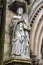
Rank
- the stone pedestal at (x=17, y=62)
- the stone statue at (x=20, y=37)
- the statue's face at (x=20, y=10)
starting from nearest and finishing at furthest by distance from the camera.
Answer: the stone pedestal at (x=17, y=62), the stone statue at (x=20, y=37), the statue's face at (x=20, y=10)

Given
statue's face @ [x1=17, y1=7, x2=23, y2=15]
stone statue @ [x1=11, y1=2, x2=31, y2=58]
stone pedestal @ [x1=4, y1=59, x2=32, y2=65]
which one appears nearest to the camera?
stone pedestal @ [x1=4, y1=59, x2=32, y2=65]

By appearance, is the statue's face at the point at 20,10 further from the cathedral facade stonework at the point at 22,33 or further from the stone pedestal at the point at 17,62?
the stone pedestal at the point at 17,62

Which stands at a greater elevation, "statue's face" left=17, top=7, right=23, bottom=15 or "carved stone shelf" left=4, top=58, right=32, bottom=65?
"statue's face" left=17, top=7, right=23, bottom=15

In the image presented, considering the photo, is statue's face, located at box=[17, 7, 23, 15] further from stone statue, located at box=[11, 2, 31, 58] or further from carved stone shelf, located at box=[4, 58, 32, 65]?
carved stone shelf, located at box=[4, 58, 32, 65]

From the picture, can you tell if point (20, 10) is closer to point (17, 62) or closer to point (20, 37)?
point (20, 37)

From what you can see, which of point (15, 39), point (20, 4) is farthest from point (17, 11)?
point (15, 39)

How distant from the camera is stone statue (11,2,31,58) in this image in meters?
4.99

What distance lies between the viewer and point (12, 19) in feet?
17.6

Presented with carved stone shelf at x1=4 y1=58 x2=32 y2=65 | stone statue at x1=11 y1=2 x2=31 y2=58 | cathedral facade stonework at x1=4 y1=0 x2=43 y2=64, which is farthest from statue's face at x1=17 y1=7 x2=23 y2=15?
carved stone shelf at x1=4 y1=58 x2=32 y2=65

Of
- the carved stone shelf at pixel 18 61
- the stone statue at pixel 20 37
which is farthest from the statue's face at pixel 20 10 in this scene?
the carved stone shelf at pixel 18 61

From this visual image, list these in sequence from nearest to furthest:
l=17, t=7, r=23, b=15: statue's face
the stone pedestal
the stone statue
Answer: the stone pedestal → the stone statue → l=17, t=7, r=23, b=15: statue's face

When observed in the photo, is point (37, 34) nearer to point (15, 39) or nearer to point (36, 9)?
point (36, 9)

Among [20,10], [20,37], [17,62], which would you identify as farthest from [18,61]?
[20,10]

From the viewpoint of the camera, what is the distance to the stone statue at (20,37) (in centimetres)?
499
